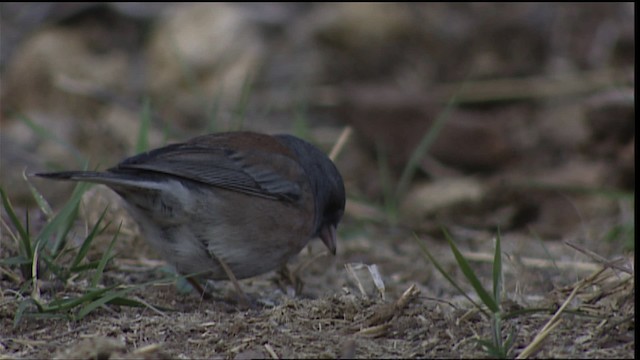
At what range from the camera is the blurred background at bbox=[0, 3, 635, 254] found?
225 inches

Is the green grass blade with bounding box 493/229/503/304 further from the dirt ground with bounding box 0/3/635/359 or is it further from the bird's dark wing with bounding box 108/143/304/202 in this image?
the bird's dark wing with bounding box 108/143/304/202

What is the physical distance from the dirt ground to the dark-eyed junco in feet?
0.56

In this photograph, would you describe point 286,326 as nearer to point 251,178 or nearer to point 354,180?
point 251,178

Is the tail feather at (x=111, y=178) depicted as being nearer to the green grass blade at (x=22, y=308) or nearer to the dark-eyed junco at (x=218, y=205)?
the dark-eyed junco at (x=218, y=205)

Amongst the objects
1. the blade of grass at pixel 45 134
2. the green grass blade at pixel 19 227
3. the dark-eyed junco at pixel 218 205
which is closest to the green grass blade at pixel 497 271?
the dark-eyed junco at pixel 218 205

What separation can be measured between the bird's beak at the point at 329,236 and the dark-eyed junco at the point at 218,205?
0.28ft

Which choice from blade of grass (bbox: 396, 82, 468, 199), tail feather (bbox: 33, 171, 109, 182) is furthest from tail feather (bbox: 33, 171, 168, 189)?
blade of grass (bbox: 396, 82, 468, 199)

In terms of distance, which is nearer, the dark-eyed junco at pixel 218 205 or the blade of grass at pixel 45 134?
the dark-eyed junco at pixel 218 205

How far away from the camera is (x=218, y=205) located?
3705 mm

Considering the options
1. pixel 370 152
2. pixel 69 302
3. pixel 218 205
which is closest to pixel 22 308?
pixel 69 302

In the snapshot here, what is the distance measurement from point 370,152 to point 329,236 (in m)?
2.69

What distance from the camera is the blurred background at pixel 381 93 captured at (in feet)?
18.7

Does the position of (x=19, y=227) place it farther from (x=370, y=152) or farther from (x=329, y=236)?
(x=370, y=152)

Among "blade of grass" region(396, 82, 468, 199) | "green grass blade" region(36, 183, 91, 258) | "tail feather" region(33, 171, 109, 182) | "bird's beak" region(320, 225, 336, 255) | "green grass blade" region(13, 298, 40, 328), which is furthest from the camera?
"blade of grass" region(396, 82, 468, 199)
